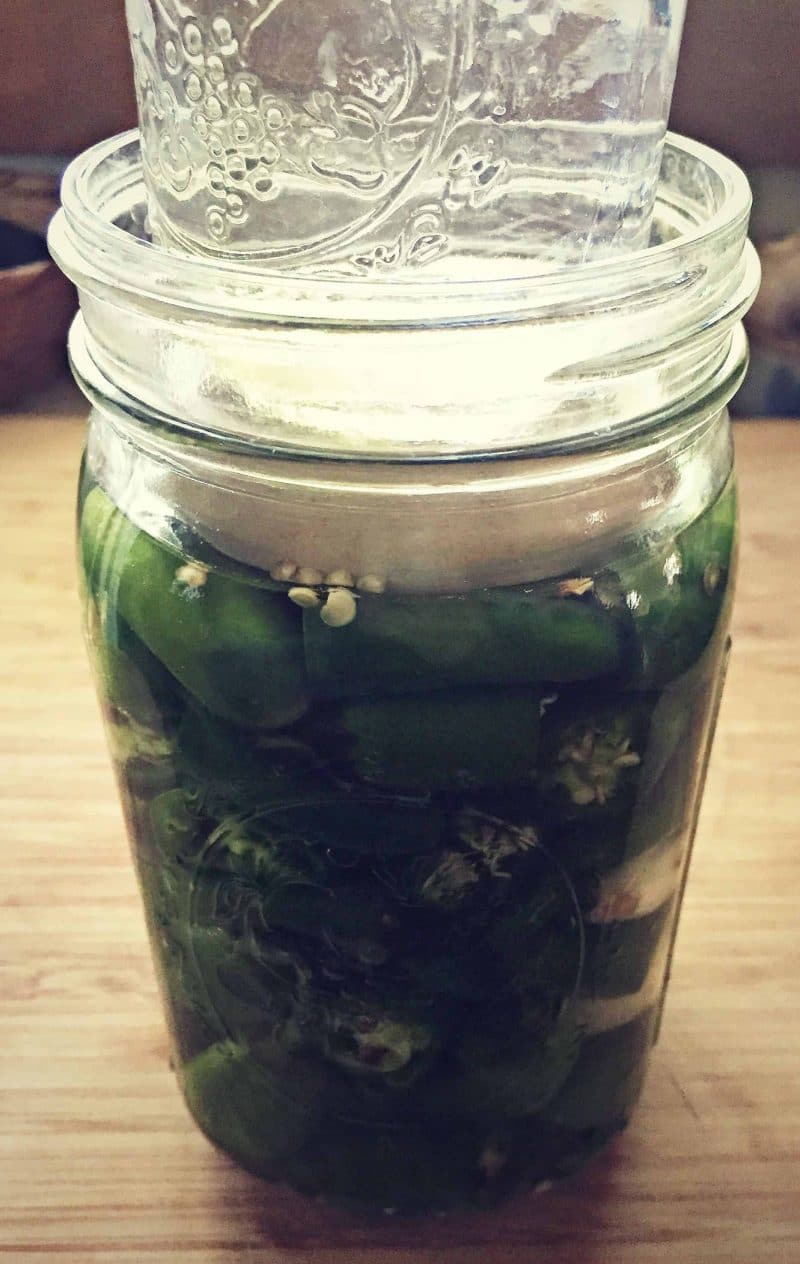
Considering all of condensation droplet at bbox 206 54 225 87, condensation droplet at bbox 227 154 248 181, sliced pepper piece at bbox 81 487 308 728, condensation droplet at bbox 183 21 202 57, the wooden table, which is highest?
condensation droplet at bbox 183 21 202 57

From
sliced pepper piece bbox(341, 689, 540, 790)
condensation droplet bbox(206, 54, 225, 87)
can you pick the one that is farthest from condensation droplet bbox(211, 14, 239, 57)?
sliced pepper piece bbox(341, 689, 540, 790)

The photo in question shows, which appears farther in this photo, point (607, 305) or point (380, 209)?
point (380, 209)

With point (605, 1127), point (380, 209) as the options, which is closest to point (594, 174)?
point (380, 209)

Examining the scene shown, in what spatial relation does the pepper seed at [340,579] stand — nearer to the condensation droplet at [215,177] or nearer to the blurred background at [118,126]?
the condensation droplet at [215,177]

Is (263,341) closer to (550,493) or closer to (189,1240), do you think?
(550,493)

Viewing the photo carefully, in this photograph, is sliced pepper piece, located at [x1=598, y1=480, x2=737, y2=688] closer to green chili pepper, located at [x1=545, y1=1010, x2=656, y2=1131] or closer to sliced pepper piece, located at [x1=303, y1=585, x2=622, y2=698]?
sliced pepper piece, located at [x1=303, y1=585, x2=622, y2=698]

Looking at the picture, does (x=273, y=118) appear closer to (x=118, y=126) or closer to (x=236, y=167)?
(x=236, y=167)

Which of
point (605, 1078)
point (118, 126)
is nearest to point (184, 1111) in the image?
point (605, 1078)
